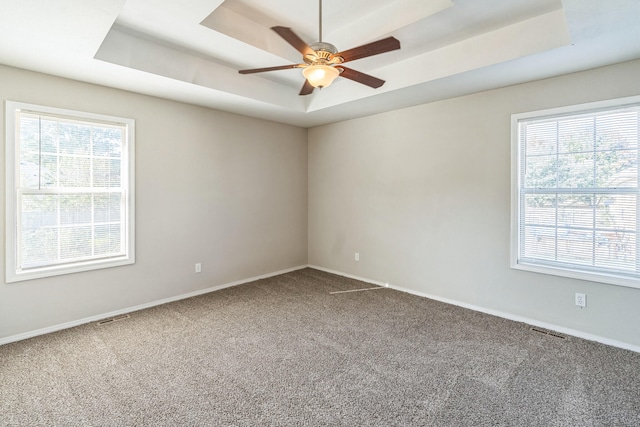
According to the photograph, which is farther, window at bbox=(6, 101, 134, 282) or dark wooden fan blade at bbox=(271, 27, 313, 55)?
window at bbox=(6, 101, 134, 282)

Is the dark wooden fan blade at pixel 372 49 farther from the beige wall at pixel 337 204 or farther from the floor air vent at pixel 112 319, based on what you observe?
the floor air vent at pixel 112 319

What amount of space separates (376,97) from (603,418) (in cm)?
334

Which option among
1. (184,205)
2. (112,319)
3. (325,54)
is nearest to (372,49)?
(325,54)

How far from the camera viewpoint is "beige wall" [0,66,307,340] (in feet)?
10.0

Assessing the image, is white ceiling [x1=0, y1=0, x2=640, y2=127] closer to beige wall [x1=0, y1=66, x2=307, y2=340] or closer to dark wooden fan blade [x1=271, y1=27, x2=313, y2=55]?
beige wall [x1=0, y1=66, x2=307, y2=340]

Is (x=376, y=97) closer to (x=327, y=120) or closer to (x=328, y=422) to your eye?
(x=327, y=120)

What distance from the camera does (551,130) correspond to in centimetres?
315

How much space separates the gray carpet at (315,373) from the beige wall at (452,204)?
0.34 metres

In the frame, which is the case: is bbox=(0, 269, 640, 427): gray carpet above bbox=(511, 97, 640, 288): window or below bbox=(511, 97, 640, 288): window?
below

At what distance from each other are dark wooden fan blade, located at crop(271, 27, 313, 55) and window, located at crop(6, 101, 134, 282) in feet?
8.05

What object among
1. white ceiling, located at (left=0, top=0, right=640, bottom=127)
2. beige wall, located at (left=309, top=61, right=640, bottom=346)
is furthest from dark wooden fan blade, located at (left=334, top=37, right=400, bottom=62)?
beige wall, located at (left=309, top=61, right=640, bottom=346)

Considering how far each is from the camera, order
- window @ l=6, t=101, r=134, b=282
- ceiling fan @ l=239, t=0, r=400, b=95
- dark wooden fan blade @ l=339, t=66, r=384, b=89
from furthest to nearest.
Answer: window @ l=6, t=101, r=134, b=282 → dark wooden fan blade @ l=339, t=66, r=384, b=89 → ceiling fan @ l=239, t=0, r=400, b=95

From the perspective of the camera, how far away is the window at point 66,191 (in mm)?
2898

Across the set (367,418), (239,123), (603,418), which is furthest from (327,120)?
(603,418)
